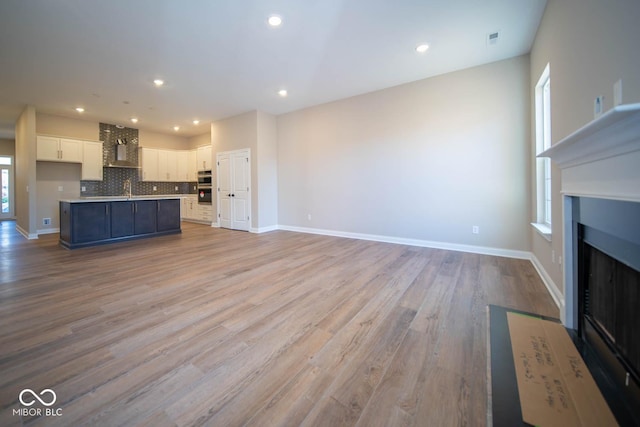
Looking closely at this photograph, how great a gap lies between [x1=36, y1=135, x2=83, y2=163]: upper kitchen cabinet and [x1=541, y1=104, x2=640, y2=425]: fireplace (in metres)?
9.27

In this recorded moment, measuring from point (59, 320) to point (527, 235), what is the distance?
5.48 metres

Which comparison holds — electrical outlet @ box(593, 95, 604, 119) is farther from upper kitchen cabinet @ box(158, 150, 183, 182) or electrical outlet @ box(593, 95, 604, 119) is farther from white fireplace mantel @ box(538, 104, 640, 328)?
upper kitchen cabinet @ box(158, 150, 183, 182)

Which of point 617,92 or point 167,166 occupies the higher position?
point 167,166

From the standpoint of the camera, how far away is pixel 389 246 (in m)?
4.66

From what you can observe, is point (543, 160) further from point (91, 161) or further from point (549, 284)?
point (91, 161)

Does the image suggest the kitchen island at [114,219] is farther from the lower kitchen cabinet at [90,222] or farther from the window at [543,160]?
the window at [543,160]

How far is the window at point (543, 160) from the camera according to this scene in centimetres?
320

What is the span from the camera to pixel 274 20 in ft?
9.67

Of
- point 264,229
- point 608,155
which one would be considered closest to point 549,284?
point 608,155

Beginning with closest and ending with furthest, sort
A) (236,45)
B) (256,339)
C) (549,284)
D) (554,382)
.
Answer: (554,382) → (256,339) → (549,284) → (236,45)

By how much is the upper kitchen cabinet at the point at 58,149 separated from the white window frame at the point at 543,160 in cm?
963

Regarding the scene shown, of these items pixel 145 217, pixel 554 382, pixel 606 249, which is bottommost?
pixel 554 382

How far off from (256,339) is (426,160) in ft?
13.3

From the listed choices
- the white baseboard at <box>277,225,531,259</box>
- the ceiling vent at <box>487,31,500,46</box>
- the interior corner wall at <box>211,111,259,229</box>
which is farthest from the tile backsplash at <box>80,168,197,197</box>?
the ceiling vent at <box>487,31,500,46</box>
